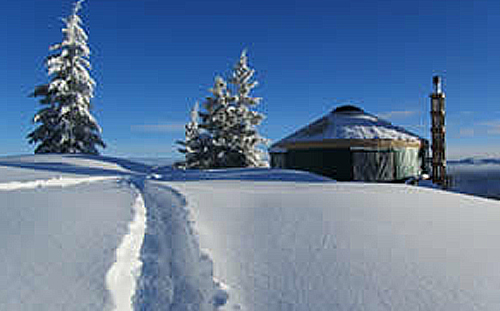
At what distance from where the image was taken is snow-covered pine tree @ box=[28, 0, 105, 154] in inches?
546

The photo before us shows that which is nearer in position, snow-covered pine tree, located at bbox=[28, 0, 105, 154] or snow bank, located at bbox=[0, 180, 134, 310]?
snow bank, located at bbox=[0, 180, 134, 310]

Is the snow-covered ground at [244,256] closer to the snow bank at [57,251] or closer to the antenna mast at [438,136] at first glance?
the snow bank at [57,251]

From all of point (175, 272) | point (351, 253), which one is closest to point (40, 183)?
point (175, 272)

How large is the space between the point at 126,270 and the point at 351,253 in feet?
5.28

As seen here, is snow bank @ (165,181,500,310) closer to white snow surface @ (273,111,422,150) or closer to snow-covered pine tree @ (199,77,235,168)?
white snow surface @ (273,111,422,150)

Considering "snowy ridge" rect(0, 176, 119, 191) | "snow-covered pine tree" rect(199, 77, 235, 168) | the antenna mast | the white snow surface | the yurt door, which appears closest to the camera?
"snowy ridge" rect(0, 176, 119, 191)

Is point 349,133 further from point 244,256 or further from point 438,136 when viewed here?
point 244,256

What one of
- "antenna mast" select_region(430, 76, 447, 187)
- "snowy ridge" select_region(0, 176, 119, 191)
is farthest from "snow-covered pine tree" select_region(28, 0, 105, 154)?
"antenna mast" select_region(430, 76, 447, 187)

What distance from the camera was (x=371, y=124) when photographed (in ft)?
46.0

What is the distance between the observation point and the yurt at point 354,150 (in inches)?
484

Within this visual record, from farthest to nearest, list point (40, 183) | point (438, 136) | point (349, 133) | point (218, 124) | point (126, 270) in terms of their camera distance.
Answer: point (218, 124) < point (438, 136) < point (349, 133) < point (40, 183) < point (126, 270)

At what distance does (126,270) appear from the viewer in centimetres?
180

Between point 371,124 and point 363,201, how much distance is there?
1144 cm

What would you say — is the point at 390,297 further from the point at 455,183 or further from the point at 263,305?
the point at 455,183
